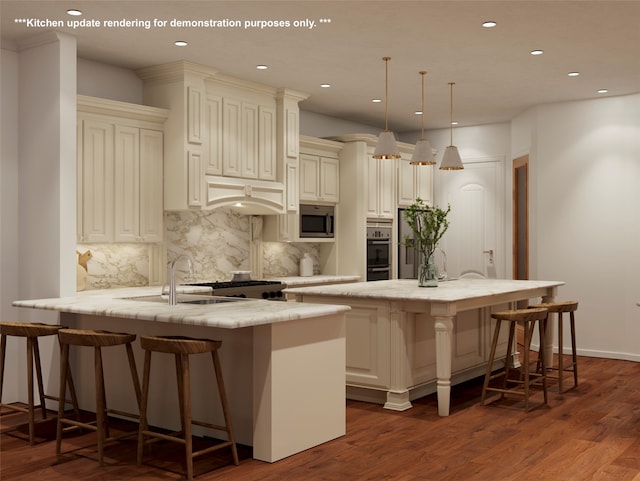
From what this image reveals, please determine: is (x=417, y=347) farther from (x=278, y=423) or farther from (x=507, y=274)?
(x=507, y=274)

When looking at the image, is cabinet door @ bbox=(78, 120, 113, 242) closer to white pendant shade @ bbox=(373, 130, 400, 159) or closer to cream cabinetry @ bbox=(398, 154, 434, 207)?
white pendant shade @ bbox=(373, 130, 400, 159)

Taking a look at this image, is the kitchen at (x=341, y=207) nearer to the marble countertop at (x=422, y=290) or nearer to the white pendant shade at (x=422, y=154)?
the marble countertop at (x=422, y=290)

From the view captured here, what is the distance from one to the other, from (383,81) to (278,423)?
3.84 metres

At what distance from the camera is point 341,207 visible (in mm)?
8164

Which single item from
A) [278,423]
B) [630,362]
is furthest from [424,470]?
[630,362]

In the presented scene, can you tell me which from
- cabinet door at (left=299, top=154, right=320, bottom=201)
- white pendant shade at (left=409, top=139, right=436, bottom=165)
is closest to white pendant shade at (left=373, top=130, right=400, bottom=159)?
white pendant shade at (left=409, top=139, right=436, bottom=165)

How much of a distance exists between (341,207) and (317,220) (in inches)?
18.2

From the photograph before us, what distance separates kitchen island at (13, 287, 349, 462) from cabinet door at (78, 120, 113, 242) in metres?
0.94

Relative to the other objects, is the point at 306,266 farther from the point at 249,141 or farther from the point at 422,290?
the point at 422,290

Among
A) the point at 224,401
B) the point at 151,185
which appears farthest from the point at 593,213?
the point at 224,401

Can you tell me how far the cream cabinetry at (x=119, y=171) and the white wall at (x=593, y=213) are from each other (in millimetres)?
4202

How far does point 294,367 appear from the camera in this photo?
397 cm

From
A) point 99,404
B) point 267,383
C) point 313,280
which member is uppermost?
point 313,280

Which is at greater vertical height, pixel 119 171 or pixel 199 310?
pixel 119 171
